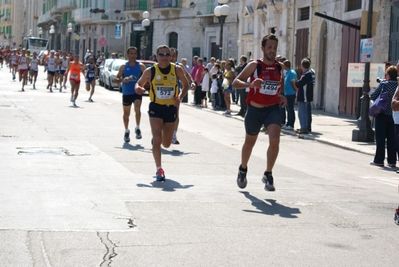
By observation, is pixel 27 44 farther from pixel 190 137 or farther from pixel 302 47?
pixel 190 137

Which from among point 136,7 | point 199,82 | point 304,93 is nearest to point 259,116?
point 304,93

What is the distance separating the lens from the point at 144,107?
92.5 feet

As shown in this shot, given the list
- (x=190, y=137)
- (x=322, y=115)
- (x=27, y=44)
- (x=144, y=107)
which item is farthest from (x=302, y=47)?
(x=27, y=44)

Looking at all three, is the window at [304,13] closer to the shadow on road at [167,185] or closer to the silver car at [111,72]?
the silver car at [111,72]

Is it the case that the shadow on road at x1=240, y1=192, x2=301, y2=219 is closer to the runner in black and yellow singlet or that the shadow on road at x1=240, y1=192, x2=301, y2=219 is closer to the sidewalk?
the runner in black and yellow singlet

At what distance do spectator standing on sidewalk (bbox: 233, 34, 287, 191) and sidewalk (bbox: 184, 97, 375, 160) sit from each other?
21.9ft

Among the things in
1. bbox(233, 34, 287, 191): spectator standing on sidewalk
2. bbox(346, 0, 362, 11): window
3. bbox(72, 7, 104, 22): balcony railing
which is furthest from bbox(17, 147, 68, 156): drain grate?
bbox(72, 7, 104, 22): balcony railing

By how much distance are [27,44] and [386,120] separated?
76316 mm

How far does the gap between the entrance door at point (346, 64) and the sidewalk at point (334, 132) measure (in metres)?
0.39

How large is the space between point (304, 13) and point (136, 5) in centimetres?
2975

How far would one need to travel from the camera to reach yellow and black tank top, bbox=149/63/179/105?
1130cm

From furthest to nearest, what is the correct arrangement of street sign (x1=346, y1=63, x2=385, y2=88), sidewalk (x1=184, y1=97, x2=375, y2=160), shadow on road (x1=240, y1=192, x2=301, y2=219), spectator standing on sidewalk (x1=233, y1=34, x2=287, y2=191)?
street sign (x1=346, y1=63, x2=385, y2=88)
sidewalk (x1=184, y1=97, x2=375, y2=160)
spectator standing on sidewalk (x1=233, y1=34, x2=287, y2=191)
shadow on road (x1=240, y1=192, x2=301, y2=219)

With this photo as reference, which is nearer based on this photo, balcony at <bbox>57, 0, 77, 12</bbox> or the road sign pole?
the road sign pole

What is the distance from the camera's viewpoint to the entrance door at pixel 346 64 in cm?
2627
